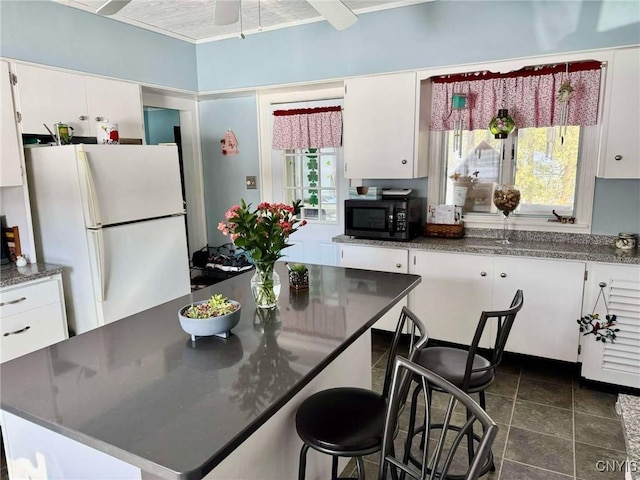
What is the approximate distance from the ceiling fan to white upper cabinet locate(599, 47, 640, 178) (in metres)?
1.71

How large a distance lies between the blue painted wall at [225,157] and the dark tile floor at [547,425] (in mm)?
2278

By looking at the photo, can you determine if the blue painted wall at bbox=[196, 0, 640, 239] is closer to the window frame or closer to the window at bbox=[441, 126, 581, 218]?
the window frame

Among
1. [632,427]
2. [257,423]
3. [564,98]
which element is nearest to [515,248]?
[564,98]

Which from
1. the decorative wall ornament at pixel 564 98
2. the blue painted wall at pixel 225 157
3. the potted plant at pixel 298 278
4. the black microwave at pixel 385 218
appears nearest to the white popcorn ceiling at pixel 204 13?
the blue painted wall at pixel 225 157

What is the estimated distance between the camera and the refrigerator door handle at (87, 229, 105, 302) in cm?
277

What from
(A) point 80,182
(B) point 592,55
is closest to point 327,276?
(A) point 80,182

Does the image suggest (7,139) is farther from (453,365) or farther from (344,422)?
(453,365)

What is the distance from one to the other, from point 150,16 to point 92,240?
1.85m

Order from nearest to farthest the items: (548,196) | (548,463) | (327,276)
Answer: (548,463)
(327,276)
(548,196)

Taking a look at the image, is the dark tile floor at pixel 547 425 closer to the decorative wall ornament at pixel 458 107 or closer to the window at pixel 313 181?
the window at pixel 313 181

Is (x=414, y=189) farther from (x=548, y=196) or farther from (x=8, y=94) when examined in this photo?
(x=8, y=94)

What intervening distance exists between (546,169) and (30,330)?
11.9 feet

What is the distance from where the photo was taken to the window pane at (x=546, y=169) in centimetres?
Result: 315

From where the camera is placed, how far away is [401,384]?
1.33 meters
